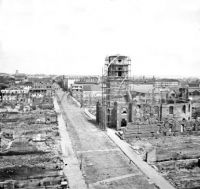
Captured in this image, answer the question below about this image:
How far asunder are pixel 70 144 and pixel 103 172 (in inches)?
397

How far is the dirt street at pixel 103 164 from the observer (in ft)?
70.8

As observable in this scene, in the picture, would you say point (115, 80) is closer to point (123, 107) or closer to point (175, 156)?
point (123, 107)

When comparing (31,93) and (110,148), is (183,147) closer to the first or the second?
(110,148)

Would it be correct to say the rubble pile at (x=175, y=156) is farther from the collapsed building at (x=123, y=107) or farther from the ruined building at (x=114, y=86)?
the ruined building at (x=114, y=86)

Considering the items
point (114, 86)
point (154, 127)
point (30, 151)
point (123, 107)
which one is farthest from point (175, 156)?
point (114, 86)

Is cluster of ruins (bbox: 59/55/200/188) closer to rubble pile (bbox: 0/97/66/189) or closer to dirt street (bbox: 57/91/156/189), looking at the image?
dirt street (bbox: 57/91/156/189)

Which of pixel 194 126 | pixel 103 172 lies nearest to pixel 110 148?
pixel 103 172

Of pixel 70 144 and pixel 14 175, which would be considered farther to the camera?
pixel 70 144

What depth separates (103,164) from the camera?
1023 inches

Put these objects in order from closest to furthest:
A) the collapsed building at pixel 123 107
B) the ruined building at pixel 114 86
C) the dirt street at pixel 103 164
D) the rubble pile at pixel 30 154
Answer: the rubble pile at pixel 30 154
the dirt street at pixel 103 164
the collapsed building at pixel 123 107
the ruined building at pixel 114 86

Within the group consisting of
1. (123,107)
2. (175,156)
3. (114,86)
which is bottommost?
(175,156)

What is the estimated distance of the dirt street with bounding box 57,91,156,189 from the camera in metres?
21.6

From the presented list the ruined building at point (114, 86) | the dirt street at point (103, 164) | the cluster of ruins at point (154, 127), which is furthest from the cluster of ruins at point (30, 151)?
the cluster of ruins at point (154, 127)

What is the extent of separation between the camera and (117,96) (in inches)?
1767
